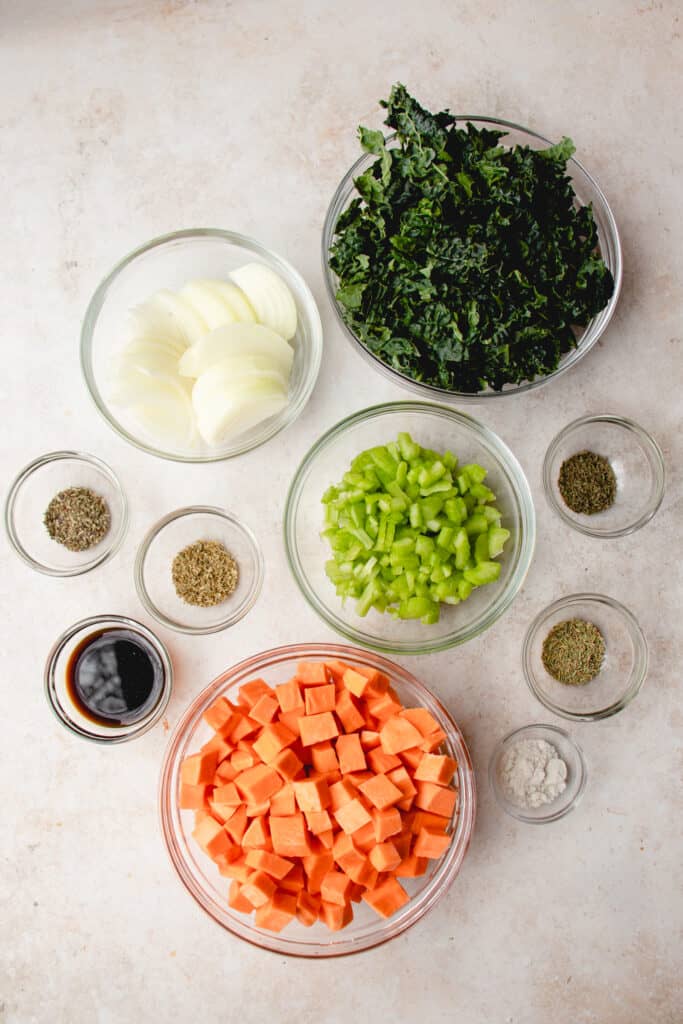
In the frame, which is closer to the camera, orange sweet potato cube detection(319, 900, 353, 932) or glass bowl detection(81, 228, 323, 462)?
orange sweet potato cube detection(319, 900, 353, 932)

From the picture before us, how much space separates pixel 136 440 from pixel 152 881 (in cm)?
115

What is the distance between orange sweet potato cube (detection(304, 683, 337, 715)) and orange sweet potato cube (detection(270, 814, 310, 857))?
24cm

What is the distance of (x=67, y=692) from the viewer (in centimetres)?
202

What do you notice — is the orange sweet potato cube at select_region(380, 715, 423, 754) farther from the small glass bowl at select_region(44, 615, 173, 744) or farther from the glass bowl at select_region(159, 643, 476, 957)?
the small glass bowl at select_region(44, 615, 173, 744)

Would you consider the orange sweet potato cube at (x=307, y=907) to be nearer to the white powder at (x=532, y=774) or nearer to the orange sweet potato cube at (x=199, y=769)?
the orange sweet potato cube at (x=199, y=769)

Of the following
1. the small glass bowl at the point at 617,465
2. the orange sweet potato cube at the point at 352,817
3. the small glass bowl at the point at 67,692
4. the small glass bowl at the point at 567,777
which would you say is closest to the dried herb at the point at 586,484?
the small glass bowl at the point at 617,465

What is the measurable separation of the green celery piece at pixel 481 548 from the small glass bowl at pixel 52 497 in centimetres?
91

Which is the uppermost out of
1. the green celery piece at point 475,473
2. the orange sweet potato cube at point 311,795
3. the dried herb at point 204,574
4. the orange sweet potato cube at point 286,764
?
the green celery piece at point 475,473

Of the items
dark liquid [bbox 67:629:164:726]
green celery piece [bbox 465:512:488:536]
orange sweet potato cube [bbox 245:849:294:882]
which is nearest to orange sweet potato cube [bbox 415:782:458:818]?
orange sweet potato cube [bbox 245:849:294:882]

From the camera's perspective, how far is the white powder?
1986mm

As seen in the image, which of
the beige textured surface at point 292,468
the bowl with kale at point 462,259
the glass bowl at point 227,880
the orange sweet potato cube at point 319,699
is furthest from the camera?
the beige textured surface at point 292,468

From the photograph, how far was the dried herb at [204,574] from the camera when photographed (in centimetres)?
203

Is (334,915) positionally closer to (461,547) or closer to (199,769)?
(199,769)

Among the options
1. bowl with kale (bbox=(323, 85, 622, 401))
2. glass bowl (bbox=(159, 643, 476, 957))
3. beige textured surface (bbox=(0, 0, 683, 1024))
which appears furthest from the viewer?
beige textured surface (bbox=(0, 0, 683, 1024))
